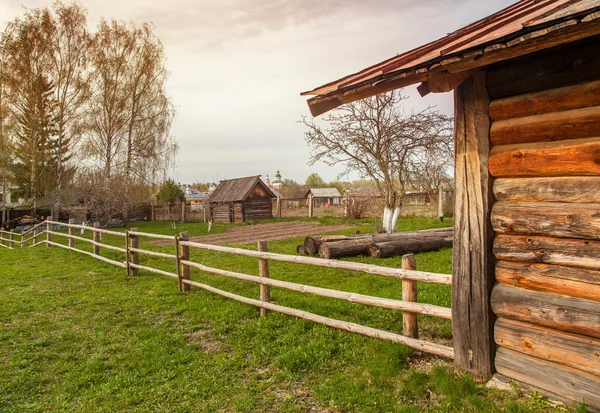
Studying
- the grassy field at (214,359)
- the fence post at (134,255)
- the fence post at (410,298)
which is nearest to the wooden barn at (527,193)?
the grassy field at (214,359)

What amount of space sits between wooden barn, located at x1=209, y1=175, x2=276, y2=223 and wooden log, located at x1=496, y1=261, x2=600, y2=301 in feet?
82.8

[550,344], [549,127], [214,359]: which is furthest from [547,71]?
[214,359]

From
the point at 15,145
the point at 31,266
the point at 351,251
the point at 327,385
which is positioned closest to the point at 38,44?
the point at 15,145

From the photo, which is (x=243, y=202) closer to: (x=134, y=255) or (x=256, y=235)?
(x=256, y=235)

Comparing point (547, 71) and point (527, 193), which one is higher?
point (547, 71)

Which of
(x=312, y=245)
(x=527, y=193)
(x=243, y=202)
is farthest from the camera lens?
(x=243, y=202)

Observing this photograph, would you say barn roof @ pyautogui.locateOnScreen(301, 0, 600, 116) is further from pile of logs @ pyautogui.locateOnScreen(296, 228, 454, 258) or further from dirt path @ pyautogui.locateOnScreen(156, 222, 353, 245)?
dirt path @ pyautogui.locateOnScreen(156, 222, 353, 245)

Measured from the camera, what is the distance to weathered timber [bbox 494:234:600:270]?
99.2 inches

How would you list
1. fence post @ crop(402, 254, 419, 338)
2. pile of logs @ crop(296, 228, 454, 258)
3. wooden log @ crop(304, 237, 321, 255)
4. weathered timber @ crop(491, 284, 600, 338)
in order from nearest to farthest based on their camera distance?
weathered timber @ crop(491, 284, 600, 338) < fence post @ crop(402, 254, 419, 338) < pile of logs @ crop(296, 228, 454, 258) < wooden log @ crop(304, 237, 321, 255)

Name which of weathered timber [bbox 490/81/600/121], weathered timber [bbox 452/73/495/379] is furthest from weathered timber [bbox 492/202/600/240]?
weathered timber [bbox 490/81/600/121]

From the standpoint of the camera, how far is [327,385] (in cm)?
338

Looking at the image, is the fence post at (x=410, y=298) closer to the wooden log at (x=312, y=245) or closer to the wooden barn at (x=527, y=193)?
the wooden barn at (x=527, y=193)

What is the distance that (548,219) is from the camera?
2711 millimetres

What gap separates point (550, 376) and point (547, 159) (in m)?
1.63
